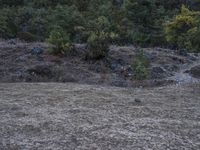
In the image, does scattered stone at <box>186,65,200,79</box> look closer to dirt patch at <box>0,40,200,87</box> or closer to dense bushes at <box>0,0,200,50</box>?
dirt patch at <box>0,40,200,87</box>

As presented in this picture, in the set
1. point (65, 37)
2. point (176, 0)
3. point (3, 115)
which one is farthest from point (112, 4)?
point (3, 115)

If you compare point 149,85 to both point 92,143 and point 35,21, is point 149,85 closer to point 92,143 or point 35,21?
point 92,143

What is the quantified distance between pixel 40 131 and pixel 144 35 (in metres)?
24.6

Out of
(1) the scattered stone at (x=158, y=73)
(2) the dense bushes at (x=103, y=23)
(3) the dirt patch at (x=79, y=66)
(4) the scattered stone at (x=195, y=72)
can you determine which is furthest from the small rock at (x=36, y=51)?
(2) the dense bushes at (x=103, y=23)

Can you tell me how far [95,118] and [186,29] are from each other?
17694 millimetres

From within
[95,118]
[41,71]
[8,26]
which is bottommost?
[95,118]

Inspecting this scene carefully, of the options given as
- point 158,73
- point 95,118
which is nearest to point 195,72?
point 158,73

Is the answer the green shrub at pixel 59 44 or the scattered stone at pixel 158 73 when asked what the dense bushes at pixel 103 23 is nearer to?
the scattered stone at pixel 158 73

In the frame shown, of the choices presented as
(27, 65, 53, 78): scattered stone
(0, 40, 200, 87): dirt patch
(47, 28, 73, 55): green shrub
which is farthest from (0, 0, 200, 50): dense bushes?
(27, 65, 53, 78): scattered stone

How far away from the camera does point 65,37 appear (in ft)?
59.1

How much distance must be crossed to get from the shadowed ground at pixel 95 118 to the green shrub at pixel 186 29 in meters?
12.5

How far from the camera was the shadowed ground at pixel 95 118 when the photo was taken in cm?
863

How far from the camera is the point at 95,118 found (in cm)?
1019

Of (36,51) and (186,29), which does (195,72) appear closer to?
(36,51)
